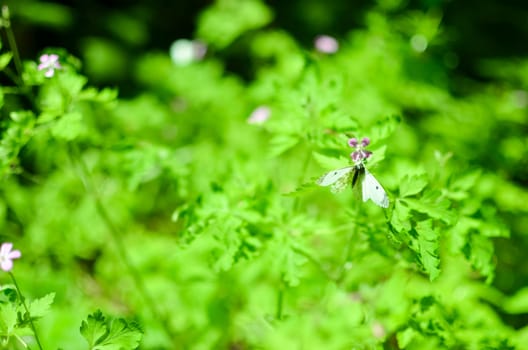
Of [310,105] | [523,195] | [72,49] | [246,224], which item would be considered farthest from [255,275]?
[72,49]

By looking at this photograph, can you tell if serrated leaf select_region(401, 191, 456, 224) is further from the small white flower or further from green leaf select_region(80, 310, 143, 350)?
the small white flower

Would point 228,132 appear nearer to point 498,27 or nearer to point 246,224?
point 246,224

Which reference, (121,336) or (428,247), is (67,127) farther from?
(428,247)

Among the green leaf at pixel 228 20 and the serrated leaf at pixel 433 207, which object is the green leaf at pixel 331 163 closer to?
the serrated leaf at pixel 433 207

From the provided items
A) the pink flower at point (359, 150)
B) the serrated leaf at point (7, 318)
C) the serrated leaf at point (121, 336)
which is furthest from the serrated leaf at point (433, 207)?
the serrated leaf at point (7, 318)

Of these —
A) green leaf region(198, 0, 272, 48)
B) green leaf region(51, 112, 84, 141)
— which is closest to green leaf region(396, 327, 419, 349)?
green leaf region(51, 112, 84, 141)

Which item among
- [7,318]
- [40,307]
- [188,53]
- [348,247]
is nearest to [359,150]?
[348,247]

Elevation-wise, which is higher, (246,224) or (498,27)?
(498,27)
